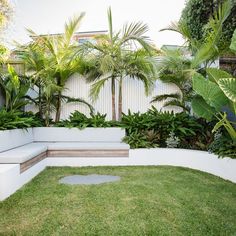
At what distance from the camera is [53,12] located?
29.1 feet

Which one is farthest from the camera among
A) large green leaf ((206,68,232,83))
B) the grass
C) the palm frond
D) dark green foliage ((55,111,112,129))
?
the palm frond

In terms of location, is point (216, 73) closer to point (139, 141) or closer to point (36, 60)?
point (139, 141)

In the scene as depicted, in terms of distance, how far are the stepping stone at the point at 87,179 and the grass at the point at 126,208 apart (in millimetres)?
162

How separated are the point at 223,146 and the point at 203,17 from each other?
2.65 metres

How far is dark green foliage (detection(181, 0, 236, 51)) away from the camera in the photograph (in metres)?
5.52

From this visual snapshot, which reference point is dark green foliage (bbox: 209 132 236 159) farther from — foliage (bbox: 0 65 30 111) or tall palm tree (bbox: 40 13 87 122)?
foliage (bbox: 0 65 30 111)

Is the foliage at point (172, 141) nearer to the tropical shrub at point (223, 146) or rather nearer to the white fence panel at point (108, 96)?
the tropical shrub at point (223, 146)

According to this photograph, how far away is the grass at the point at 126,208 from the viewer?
289 cm

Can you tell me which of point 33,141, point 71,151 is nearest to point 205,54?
point 71,151

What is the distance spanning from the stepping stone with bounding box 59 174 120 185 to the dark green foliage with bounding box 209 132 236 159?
197 centimetres

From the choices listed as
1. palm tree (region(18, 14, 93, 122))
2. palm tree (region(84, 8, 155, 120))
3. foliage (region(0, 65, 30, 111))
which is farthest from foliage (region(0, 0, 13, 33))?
palm tree (region(84, 8, 155, 120))

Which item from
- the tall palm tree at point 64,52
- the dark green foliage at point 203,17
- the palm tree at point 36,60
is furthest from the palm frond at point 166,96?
the palm tree at point 36,60

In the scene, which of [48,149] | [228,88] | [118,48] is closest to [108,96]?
[118,48]

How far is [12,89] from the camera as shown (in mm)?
6703
